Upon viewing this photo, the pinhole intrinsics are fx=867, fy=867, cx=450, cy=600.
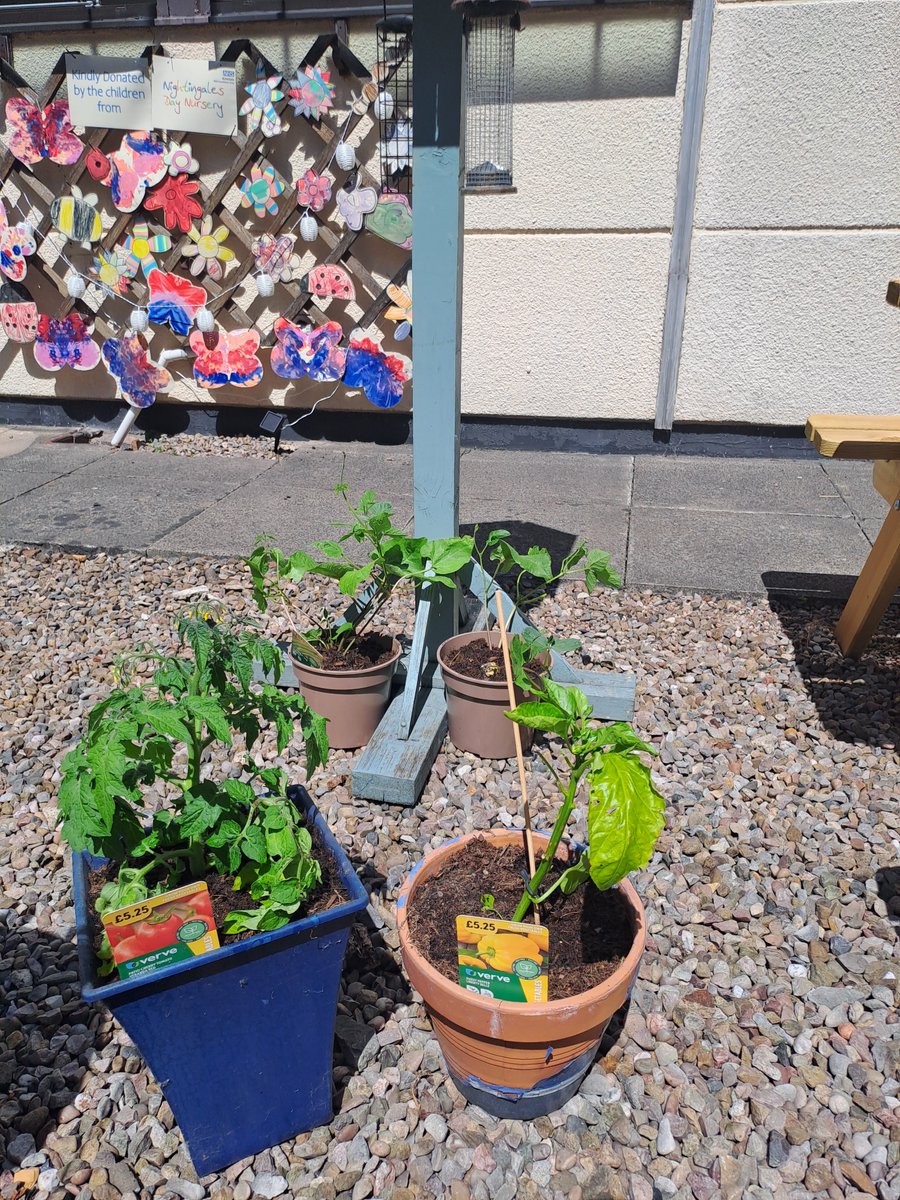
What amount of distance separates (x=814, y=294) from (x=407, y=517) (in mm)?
2692

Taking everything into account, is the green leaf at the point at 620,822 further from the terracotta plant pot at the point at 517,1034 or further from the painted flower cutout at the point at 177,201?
the painted flower cutout at the point at 177,201

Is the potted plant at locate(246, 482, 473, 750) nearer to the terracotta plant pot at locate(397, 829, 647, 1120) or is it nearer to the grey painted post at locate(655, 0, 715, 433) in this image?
the terracotta plant pot at locate(397, 829, 647, 1120)

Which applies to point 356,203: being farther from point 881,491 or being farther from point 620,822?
point 620,822

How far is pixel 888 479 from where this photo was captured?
3004 millimetres

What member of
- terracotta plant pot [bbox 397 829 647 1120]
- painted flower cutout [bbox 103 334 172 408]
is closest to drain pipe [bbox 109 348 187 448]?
painted flower cutout [bbox 103 334 172 408]

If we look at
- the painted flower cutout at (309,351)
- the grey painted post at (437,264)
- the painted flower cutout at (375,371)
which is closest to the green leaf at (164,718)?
the grey painted post at (437,264)

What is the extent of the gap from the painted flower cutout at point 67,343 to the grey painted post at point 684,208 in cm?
362

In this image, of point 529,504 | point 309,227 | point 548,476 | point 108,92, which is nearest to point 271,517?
point 529,504

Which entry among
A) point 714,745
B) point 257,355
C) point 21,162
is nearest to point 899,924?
point 714,745

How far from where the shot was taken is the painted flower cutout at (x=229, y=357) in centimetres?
540

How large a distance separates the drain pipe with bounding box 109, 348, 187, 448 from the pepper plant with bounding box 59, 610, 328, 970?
4415mm

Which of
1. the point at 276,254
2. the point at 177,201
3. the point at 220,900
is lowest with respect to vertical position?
the point at 220,900

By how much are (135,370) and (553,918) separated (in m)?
4.96

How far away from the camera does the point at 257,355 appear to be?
5.47m
